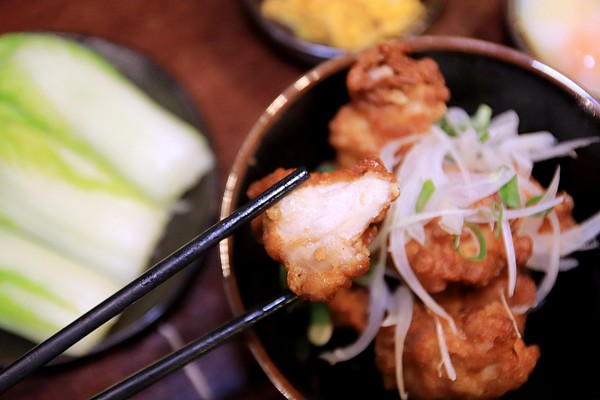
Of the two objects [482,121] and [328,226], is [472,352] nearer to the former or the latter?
[328,226]

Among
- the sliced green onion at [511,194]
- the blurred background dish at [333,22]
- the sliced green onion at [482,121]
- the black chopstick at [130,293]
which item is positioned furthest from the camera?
the blurred background dish at [333,22]

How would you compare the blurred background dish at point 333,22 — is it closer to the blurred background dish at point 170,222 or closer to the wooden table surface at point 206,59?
the wooden table surface at point 206,59

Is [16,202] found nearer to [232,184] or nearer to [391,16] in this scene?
[232,184]

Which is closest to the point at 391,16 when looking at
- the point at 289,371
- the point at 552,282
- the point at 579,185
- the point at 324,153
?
the point at 324,153

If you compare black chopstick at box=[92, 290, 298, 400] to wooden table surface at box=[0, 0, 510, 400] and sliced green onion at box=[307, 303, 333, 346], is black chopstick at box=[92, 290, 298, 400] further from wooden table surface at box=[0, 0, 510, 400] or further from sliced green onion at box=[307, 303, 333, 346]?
wooden table surface at box=[0, 0, 510, 400]

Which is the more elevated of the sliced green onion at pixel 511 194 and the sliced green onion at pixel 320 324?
the sliced green onion at pixel 511 194

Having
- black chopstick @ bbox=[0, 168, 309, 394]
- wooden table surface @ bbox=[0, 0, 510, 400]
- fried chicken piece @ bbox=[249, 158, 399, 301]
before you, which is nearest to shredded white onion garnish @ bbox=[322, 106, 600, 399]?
fried chicken piece @ bbox=[249, 158, 399, 301]

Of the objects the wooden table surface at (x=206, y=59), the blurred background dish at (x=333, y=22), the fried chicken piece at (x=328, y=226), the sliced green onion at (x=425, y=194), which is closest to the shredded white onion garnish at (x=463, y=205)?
the sliced green onion at (x=425, y=194)
